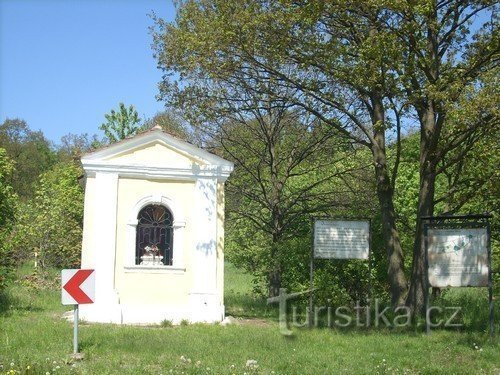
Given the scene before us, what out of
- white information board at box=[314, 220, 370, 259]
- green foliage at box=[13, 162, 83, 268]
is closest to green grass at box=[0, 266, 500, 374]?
white information board at box=[314, 220, 370, 259]

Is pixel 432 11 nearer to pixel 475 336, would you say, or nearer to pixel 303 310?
pixel 475 336

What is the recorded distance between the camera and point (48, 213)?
2781 cm

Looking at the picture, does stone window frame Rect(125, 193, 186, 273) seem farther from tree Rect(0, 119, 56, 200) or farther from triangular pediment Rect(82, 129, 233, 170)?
tree Rect(0, 119, 56, 200)

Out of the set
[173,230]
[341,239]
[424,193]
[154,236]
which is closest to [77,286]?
[173,230]

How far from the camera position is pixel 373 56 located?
1470 cm

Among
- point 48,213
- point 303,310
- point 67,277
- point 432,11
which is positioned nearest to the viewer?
point 67,277

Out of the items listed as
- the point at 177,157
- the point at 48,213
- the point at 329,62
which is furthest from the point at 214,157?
the point at 48,213

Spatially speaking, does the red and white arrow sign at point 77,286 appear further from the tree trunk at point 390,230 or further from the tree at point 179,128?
the tree at point 179,128

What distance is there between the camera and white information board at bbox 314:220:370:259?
16672 millimetres

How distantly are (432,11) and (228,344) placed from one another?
7950mm

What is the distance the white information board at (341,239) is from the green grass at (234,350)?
2261mm

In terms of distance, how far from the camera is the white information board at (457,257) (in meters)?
14.6

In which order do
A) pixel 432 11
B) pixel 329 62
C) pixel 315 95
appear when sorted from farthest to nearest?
pixel 315 95 → pixel 329 62 → pixel 432 11

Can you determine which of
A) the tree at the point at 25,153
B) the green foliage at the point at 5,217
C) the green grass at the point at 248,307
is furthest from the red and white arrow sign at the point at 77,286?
the tree at the point at 25,153
